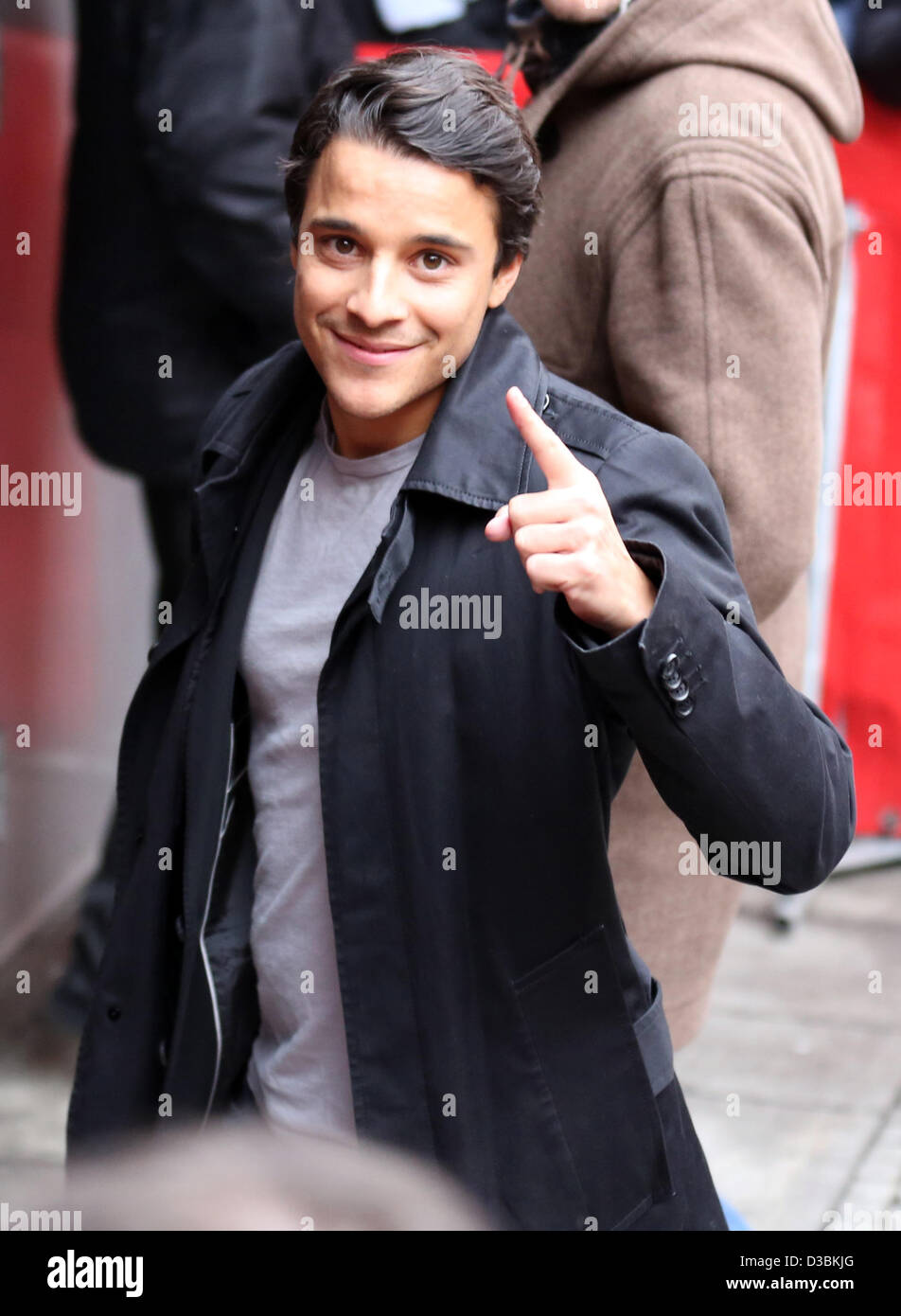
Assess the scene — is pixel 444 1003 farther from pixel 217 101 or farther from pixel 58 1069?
pixel 58 1069

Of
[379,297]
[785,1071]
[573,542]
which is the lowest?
[785,1071]

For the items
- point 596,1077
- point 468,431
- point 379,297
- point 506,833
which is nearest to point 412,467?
point 468,431

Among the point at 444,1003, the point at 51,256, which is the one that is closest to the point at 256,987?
the point at 444,1003

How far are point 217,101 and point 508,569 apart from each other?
69.4 inches

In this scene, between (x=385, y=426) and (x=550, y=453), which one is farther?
(x=385, y=426)

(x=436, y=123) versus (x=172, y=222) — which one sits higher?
(x=172, y=222)

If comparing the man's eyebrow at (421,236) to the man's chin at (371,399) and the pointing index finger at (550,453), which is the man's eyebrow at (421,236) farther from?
the pointing index finger at (550,453)

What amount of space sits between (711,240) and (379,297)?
502 millimetres

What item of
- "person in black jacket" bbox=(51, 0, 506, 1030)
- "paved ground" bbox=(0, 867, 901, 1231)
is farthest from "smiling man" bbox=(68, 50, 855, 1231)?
"paved ground" bbox=(0, 867, 901, 1231)

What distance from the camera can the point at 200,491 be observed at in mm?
2199

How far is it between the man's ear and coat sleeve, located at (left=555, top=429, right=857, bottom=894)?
0.26 metres

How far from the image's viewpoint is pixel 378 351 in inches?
77.0

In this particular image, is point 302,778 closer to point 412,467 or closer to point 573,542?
point 412,467

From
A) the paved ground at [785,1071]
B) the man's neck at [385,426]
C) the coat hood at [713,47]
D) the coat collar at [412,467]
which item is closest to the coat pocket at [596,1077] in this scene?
the coat collar at [412,467]
